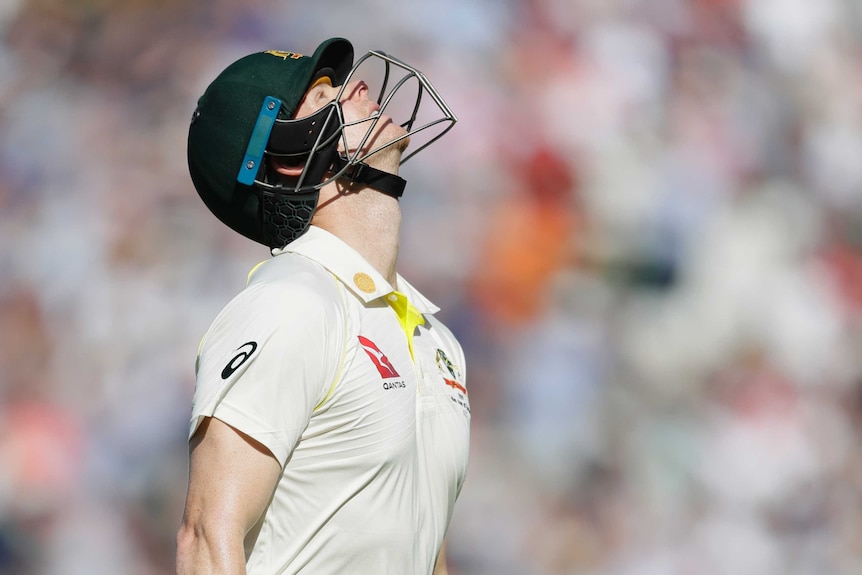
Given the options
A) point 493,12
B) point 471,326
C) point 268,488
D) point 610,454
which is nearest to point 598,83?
point 493,12

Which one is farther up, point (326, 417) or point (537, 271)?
point (326, 417)

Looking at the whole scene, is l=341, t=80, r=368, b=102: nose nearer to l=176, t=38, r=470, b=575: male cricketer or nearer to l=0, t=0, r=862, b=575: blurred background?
l=176, t=38, r=470, b=575: male cricketer

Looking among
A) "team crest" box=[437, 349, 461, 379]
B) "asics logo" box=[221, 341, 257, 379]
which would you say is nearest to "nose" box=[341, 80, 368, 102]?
"team crest" box=[437, 349, 461, 379]

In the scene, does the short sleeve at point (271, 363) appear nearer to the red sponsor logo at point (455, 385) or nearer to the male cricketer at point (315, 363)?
the male cricketer at point (315, 363)

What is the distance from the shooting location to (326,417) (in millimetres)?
1406

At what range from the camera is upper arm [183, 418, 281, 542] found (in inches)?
50.2

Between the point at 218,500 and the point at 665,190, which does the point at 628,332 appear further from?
the point at 218,500

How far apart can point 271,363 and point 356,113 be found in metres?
0.63

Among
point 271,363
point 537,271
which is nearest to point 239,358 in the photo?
point 271,363

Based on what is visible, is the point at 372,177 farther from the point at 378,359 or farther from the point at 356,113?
the point at 378,359

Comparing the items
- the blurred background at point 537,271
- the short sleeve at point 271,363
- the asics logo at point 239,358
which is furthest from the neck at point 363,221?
the blurred background at point 537,271

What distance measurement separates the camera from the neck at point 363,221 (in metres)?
1.72

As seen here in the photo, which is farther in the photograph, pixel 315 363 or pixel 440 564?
pixel 440 564

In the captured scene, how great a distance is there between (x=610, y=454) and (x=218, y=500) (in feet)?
8.74
